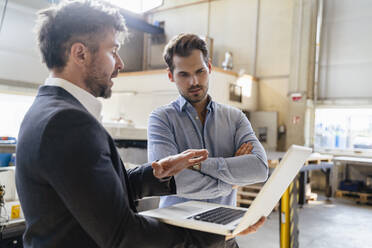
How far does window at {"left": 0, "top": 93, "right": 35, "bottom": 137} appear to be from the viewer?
4508 millimetres

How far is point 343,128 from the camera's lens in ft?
26.3

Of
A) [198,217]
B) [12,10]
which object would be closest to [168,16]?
[12,10]

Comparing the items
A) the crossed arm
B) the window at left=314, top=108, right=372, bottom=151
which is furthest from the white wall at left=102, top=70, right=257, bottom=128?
Result: the crossed arm

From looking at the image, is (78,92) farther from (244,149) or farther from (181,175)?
(244,149)

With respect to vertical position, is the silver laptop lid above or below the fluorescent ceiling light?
below

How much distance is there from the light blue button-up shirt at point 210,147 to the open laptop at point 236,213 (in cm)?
42

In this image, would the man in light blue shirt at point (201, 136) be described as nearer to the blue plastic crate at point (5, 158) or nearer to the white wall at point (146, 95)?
the blue plastic crate at point (5, 158)

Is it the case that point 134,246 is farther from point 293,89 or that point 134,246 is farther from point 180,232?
point 293,89

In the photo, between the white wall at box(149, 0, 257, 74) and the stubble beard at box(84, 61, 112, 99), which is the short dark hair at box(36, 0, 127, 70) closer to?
the stubble beard at box(84, 61, 112, 99)

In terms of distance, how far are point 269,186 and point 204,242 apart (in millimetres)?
243

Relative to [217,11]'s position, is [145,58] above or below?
below

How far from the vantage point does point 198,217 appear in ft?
3.33

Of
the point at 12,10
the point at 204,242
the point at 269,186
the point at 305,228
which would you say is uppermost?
the point at 12,10

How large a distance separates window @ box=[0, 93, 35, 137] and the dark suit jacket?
3922 mm
